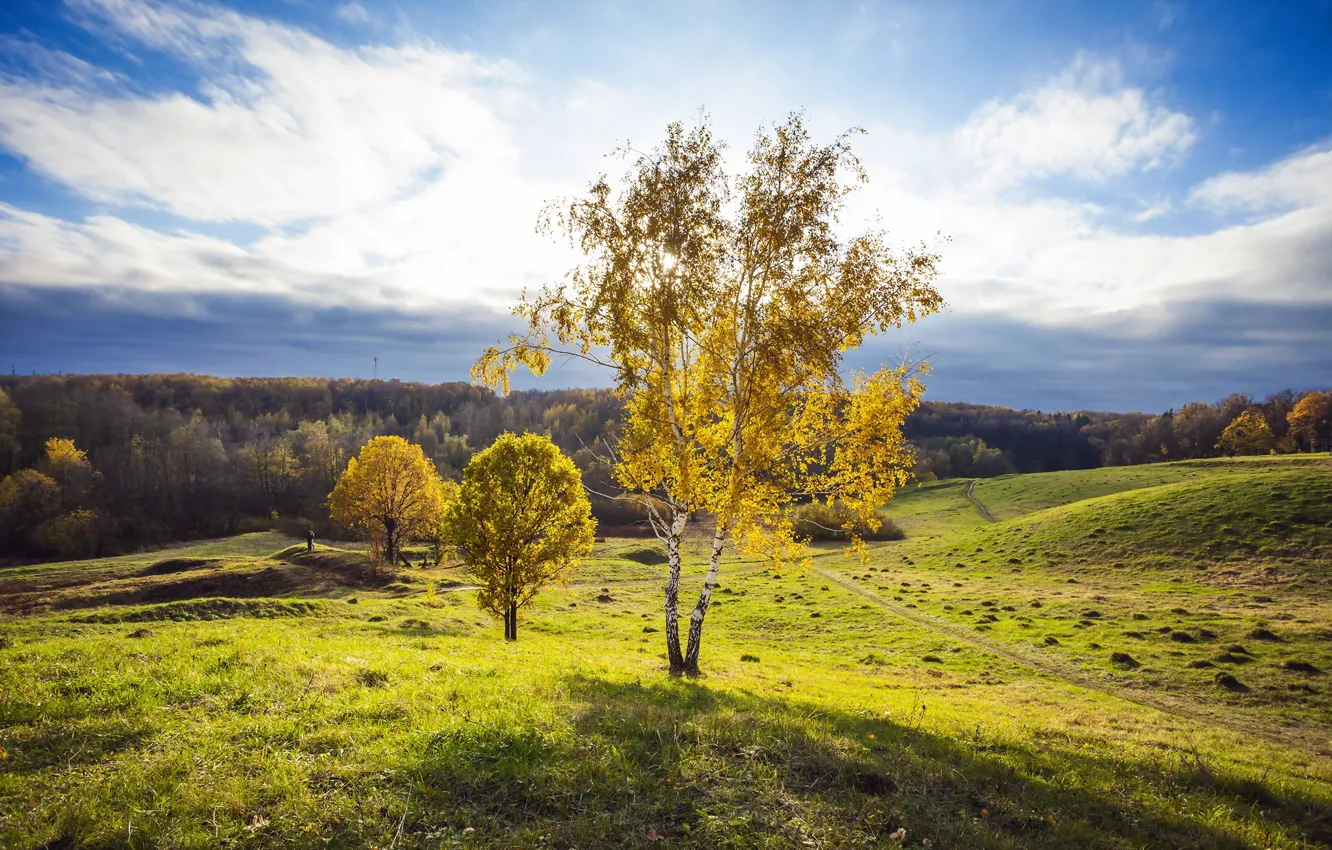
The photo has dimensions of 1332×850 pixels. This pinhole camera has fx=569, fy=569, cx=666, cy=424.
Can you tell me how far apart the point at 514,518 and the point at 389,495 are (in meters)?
42.0

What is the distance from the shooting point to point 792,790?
8602 millimetres

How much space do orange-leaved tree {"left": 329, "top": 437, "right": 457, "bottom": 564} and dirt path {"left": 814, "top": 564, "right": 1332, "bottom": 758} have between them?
181ft

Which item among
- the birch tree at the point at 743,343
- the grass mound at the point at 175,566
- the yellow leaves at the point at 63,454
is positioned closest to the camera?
the birch tree at the point at 743,343

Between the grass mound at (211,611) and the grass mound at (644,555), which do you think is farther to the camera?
the grass mound at (644,555)

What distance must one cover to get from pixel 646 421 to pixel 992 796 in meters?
14.9

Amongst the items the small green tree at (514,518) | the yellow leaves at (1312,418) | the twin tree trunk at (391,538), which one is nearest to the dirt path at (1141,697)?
the small green tree at (514,518)

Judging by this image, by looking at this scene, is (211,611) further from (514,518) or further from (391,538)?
(391,538)

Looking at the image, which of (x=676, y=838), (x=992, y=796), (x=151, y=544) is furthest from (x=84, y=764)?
(x=151, y=544)

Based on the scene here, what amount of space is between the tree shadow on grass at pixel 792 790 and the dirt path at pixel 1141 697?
51.8 ft

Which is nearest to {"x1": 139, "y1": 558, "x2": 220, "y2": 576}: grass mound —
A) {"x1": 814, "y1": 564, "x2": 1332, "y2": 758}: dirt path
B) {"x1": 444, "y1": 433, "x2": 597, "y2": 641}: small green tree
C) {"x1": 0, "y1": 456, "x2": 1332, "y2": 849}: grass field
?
{"x1": 0, "y1": 456, "x2": 1332, "y2": 849}: grass field

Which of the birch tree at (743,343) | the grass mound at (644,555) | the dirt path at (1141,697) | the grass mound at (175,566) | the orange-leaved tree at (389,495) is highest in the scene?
the birch tree at (743,343)

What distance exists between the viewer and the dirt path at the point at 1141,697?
71.8 feet

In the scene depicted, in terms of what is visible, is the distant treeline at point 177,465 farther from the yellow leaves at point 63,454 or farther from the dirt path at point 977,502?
the dirt path at point 977,502

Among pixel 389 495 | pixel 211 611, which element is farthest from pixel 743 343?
pixel 389 495
